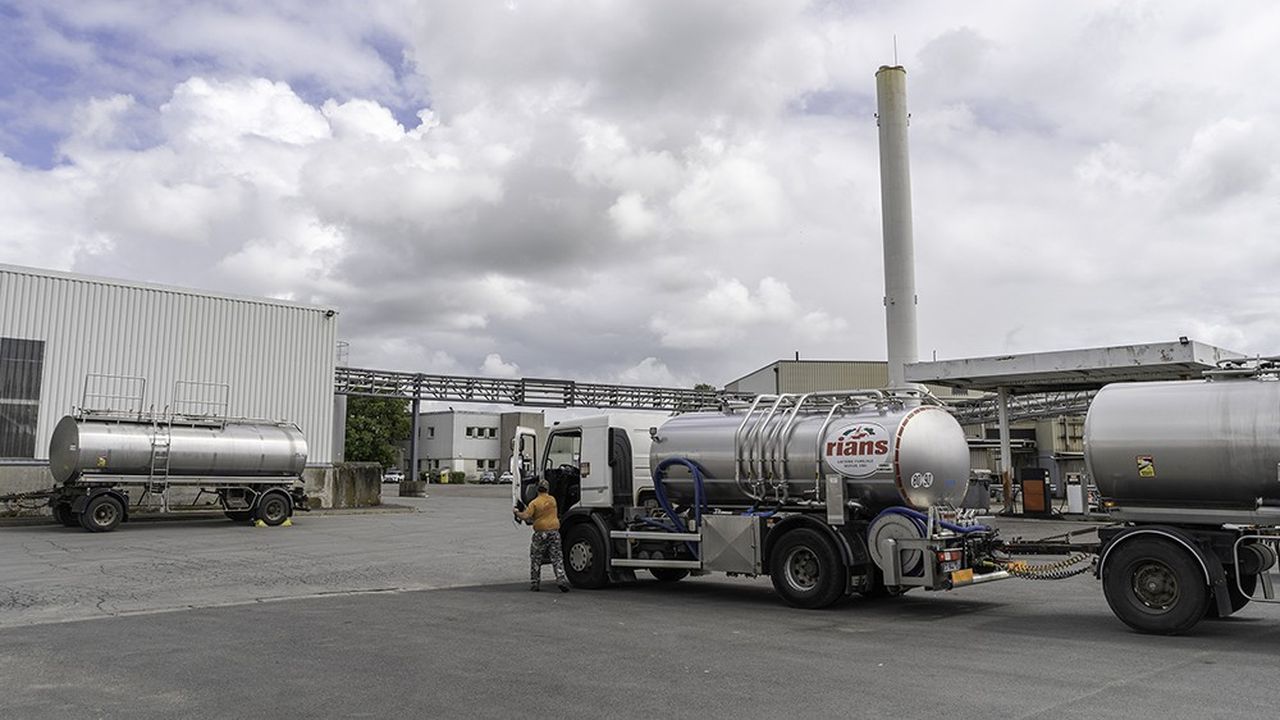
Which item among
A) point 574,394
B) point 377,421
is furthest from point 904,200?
point 377,421

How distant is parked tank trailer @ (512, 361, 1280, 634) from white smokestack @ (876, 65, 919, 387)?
2916 cm

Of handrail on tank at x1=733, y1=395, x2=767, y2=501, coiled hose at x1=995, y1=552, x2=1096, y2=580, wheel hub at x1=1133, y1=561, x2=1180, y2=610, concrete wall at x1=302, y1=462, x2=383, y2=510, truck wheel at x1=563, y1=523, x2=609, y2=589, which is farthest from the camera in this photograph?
concrete wall at x1=302, y1=462, x2=383, y2=510

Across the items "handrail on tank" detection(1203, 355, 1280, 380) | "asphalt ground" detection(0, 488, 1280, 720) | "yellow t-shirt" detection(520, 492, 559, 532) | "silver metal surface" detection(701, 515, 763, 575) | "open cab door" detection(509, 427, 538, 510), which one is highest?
"handrail on tank" detection(1203, 355, 1280, 380)

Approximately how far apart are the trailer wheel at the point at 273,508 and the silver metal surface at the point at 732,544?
19142mm

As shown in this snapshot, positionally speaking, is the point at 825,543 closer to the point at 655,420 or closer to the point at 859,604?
the point at 859,604

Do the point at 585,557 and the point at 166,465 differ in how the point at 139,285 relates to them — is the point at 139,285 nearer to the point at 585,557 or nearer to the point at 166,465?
the point at 166,465

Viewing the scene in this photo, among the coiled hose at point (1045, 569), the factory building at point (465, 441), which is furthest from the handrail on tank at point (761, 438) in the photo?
the factory building at point (465, 441)

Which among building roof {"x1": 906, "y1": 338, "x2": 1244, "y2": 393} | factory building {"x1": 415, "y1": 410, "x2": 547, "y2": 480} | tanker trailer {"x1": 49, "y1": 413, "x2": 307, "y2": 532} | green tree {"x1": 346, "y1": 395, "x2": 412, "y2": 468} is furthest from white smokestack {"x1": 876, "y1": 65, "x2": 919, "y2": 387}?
factory building {"x1": 415, "y1": 410, "x2": 547, "y2": 480}

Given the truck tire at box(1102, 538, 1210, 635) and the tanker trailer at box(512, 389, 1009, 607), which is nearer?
the truck tire at box(1102, 538, 1210, 635)

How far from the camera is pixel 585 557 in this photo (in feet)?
50.5

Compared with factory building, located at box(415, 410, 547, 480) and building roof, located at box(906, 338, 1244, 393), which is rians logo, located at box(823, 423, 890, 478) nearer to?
building roof, located at box(906, 338, 1244, 393)

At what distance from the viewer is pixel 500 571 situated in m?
17.8

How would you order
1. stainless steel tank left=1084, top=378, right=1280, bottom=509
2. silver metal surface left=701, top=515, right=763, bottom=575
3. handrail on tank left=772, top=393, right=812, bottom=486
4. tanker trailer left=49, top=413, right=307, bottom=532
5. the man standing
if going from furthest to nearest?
tanker trailer left=49, top=413, right=307, bottom=532 → the man standing → handrail on tank left=772, top=393, right=812, bottom=486 → silver metal surface left=701, top=515, right=763, bottom=575 → stainless steel tank left=1084, top=378, right=1280, bottom=509

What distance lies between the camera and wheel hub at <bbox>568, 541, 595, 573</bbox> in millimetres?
15359
